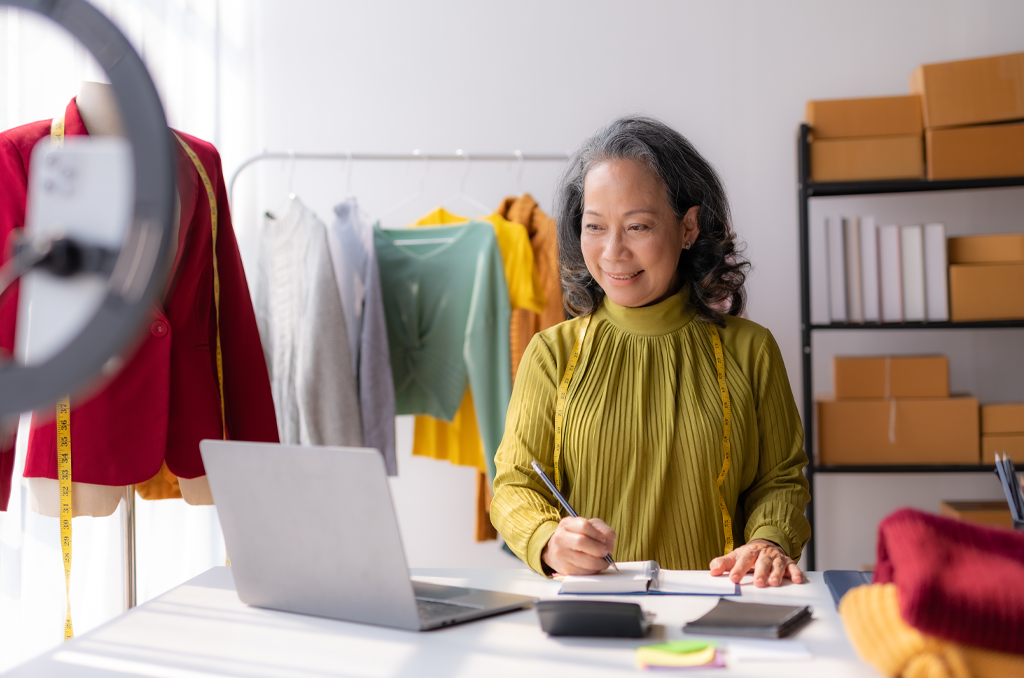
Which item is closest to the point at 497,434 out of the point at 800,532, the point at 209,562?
the point at 209,562

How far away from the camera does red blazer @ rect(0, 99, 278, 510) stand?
150cm

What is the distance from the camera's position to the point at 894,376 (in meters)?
2.63

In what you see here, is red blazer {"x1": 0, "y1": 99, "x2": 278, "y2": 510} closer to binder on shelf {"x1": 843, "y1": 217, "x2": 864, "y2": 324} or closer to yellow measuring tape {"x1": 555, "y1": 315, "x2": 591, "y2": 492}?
yellow measuring tape {"x1": 555, "y1": 315, "x2": 591, "y2": 492}

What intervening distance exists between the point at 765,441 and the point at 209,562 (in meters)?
2.06

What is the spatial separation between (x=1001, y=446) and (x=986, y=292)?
0.49m

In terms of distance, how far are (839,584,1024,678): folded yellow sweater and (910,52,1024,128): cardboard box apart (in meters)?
2.26

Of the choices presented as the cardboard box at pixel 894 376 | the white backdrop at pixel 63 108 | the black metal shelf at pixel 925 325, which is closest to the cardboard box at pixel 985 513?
the cardboard box at pixel 894 376

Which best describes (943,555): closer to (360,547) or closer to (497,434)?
(360,547)

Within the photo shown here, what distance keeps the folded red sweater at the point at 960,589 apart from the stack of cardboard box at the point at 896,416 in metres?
1.97

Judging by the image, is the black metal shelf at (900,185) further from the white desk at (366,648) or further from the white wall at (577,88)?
the white desk at (366,648)

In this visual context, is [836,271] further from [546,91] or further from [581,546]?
[581,546]

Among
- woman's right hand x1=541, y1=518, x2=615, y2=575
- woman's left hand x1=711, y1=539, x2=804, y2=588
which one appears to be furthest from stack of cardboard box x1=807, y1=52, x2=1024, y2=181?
woman's right hand x1=541, y1=518, x2=615, y2=575

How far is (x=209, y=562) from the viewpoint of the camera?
2785 millimetres

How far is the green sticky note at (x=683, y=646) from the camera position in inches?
33.6
